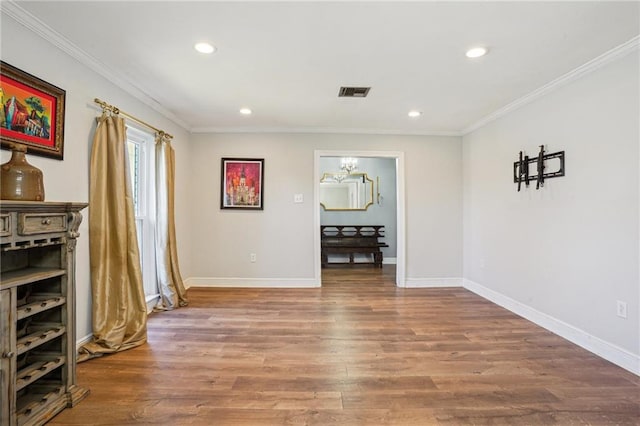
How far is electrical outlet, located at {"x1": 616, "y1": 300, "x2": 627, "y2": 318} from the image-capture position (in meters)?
2.20

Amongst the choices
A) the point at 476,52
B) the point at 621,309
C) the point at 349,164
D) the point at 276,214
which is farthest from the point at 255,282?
the point at 621,309

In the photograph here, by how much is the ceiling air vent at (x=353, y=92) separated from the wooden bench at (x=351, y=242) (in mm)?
3434

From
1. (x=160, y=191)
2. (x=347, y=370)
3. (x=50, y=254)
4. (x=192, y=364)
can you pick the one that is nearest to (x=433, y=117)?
(x=347, y=370)

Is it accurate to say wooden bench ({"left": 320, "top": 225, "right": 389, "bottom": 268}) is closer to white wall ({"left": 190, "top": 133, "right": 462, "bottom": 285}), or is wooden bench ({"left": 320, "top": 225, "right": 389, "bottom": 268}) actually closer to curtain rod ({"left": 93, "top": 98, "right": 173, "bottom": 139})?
white wall ({"left": 190, "top": 133, "right": 462, "bottom": 285})

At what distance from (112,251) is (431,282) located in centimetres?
396

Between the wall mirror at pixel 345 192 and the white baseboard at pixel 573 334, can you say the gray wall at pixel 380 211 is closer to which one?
the wall mirror at pixel 345 192

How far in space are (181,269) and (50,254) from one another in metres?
2.45

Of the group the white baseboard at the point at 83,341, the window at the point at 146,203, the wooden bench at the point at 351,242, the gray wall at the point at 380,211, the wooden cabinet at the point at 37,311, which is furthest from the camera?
the gray wall at the point at 380,211

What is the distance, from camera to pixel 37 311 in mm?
1542

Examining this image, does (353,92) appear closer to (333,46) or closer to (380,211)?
(333,46)

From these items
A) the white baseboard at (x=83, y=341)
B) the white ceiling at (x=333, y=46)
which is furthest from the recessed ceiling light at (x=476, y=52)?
the white baseboard at (x=83, y=341)

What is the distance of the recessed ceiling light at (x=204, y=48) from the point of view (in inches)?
85.0

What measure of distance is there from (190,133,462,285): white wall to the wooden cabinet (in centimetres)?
264

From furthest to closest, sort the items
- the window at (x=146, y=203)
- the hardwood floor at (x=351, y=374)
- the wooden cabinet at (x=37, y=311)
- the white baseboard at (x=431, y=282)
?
the white baseboard at (x=431, y=282) → the window at (x=146, y=203) → the hardwood floor at (x=351, y=374) → the wooden cabinet at (x=37, y=311)
